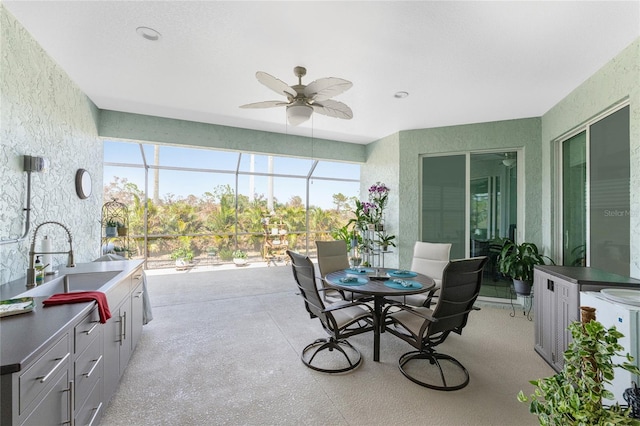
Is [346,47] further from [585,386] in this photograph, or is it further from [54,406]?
[54,406]

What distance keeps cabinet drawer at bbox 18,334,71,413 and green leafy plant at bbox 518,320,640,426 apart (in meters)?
1.87

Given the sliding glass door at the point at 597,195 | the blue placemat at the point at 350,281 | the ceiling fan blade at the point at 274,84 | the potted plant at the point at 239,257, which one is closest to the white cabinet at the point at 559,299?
the sliding glass door at the point at 597,195

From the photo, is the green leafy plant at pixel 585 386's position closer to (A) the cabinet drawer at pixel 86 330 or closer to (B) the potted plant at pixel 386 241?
(A) the cabinet drawer at pixel 86 330

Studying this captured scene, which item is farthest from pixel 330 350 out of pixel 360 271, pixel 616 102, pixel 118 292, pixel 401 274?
pixel 616 102

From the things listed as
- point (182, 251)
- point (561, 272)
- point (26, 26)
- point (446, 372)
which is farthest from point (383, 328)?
point (182, 251)

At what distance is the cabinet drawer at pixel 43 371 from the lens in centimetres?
105

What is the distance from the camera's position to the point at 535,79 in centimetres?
305

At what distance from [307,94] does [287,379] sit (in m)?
2.47

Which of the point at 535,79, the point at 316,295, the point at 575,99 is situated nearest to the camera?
the point at 316,295

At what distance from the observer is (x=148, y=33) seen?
2.36 m

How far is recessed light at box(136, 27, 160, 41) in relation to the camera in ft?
7.57

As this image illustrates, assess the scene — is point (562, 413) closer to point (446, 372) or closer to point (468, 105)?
point (446, 372)

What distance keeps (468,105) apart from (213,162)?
4869mm

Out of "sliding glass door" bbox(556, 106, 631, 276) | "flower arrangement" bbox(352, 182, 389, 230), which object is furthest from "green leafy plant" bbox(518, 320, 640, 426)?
"flower arrangement" bbox(352, 182, 389, 230)
